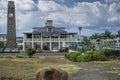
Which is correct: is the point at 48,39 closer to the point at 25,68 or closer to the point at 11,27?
the point at 11,27

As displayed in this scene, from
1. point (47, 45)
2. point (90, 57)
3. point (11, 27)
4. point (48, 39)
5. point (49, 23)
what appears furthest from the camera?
point (49, 23)

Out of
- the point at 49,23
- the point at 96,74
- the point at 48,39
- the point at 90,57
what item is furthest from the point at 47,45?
the point at 96,74

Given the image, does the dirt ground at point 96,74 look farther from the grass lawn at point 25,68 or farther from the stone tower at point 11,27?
the stone tower at point 11,27

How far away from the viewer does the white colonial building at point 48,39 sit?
351ft

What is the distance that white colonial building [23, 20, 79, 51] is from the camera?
107125 millimetres

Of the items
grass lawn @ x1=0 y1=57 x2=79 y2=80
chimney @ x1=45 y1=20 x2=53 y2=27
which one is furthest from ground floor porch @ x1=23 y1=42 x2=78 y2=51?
grass lawn @ x1=0 y1=57 x2=79 y2=80

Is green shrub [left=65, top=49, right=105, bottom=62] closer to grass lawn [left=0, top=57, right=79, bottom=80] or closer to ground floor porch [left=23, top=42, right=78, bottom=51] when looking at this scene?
grass lawn [left=0, top=57, right=79, bottom=80]

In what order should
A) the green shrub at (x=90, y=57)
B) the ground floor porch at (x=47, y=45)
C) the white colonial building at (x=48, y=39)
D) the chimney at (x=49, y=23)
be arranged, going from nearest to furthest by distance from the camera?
the green shrub at (x=90, y=57)
the ground floor porch at (x=47, y=45)
the white colonial building at (x=48, y=39)
the chimney at (x=49, y=23)

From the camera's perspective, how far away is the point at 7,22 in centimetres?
10138

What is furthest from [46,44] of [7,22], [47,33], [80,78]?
[80,78]

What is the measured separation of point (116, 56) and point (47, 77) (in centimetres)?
3525

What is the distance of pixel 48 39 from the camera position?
10881 cm

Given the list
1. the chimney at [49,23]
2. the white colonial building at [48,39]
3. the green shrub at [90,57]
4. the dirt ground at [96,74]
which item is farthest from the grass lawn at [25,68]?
the chimney at [49,23]

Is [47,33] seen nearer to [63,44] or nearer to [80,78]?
[63,44]
